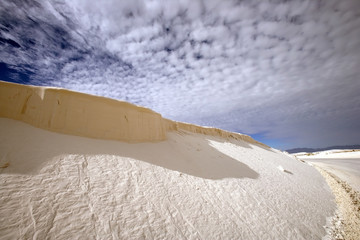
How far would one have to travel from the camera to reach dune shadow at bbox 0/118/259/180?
3.80 metres

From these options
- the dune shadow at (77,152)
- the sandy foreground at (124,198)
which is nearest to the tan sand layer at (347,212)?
the sandy foreground at (124,198)

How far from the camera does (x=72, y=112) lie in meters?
5.61

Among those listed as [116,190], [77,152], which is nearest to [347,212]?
[116,190]

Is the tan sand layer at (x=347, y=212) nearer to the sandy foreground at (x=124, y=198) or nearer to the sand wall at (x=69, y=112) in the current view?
the sandy foreground at (x=124, y=198)

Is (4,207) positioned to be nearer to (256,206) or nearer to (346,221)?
(256,206)

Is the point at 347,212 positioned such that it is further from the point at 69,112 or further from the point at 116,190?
the point at 69,112

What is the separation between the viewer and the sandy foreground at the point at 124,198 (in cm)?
293

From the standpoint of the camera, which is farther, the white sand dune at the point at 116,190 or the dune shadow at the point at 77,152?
the dune shadow at the point at 77,152

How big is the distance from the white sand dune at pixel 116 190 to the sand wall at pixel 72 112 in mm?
35

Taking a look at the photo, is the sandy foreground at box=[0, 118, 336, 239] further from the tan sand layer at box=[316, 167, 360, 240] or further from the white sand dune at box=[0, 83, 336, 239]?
the tan sand layer at box=[316, 167, 360, 240]

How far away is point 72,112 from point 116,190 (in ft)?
12.1

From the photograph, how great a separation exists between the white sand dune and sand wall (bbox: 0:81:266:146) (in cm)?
3

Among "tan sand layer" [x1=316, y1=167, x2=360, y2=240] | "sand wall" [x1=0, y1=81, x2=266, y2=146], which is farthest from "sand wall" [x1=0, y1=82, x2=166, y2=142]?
"tan sand layer" [x1=316, y1=167, x2=360, y2=240]

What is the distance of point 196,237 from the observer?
3568mm
